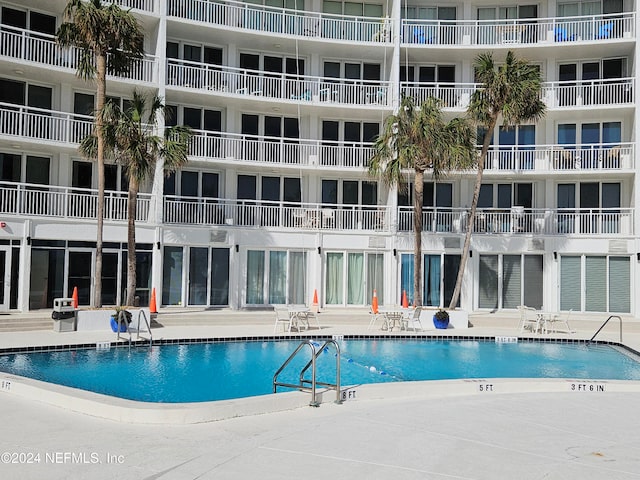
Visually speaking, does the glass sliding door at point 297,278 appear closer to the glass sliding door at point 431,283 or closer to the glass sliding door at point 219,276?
the glass sliding door at point 219,276

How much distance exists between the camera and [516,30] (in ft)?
89.8

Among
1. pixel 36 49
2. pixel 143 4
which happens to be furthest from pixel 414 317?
pixel 36 49

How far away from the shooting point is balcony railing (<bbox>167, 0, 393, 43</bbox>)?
25531 mm

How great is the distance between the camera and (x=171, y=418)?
8391mm

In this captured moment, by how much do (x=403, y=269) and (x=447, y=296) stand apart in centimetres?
203

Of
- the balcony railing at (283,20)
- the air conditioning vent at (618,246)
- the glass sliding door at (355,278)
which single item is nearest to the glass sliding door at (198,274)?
the glass sliding door at (355,278)

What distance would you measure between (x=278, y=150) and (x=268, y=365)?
13174 millimetres

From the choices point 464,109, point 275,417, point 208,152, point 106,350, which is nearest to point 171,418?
point 275,417

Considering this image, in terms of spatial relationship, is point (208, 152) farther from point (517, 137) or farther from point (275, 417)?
point (275, 417)

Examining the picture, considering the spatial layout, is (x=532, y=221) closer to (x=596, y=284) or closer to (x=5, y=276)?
(x=596, y=284)

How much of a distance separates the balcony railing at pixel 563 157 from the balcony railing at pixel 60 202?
1382 centimetres

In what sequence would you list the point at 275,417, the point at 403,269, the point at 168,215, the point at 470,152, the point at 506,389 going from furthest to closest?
the point at 403,269
the point at 168,215
the point at 470,152
the point at 506,389
the point at 275,417

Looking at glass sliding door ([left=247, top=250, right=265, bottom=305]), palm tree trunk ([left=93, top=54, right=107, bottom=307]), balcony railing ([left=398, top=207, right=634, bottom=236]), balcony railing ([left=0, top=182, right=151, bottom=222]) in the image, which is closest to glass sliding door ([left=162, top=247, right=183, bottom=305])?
balcony railing ([left=0, top=182, right=151, bottom=222])

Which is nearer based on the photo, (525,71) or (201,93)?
(525,71)
